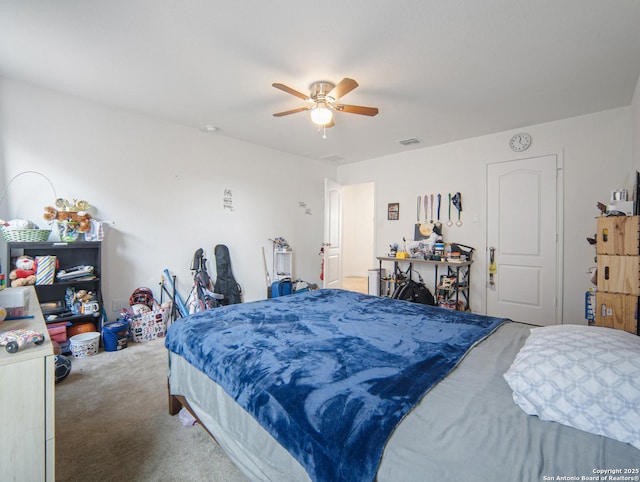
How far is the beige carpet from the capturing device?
149 cm

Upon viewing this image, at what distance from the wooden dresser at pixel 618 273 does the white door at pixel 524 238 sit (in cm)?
144

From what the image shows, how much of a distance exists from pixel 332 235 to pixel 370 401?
4479mm

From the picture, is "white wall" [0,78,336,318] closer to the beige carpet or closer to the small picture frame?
the beige carpet

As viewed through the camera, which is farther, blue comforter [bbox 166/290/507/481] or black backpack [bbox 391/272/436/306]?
black backpack [bbox 391/272/436/306]

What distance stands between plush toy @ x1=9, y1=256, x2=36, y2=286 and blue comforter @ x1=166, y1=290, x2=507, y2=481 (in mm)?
1789

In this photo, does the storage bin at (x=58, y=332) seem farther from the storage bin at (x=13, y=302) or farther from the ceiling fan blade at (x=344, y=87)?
the ceiling fan blade at (x=344, y=87)

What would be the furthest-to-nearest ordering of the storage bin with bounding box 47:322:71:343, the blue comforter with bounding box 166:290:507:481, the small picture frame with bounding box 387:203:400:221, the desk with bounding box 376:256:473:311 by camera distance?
the small picture frame with bounding box 387:203:400:221
the desk with bounding box 376:256:473:311
the storage bin with bounding box 47:322:71:343
the blue comforter with bounding box 166:290:507:481

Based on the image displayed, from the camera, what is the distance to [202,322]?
184 centimetres

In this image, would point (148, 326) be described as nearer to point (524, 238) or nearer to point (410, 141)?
point (410, 141)

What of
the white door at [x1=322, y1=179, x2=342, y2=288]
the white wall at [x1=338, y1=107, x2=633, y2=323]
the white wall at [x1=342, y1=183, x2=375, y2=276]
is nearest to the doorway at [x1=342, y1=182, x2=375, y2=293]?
the white wall at [x1=342, y1=183, x2=375, y2=276]

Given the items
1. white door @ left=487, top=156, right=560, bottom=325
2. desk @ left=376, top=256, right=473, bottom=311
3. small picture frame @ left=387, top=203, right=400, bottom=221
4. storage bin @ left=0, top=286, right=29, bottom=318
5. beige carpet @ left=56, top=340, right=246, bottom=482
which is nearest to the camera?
storage bin @ left=0, top=286, right=29, bottom=318

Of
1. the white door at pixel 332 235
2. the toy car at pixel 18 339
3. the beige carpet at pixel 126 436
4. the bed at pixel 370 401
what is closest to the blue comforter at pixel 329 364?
the bed at pixel 370 401

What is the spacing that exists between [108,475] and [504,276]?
4.36 m

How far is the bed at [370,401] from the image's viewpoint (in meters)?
0.77
